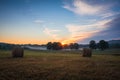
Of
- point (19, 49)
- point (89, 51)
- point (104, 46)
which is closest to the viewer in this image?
point (19, 49)

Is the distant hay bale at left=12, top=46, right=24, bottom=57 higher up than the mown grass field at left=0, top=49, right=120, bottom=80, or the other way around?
the distant hay bale at left=12, top=46, right=24, bottom=57

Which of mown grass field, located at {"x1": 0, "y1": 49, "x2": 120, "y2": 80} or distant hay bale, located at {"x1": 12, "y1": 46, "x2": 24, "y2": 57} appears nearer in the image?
mown grass field, located at {"x1": 0, "y1": 49, "x2": 120, "y2": 80}

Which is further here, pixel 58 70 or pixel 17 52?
pixel 17 52

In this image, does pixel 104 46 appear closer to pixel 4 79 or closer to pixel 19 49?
pixel 19 49

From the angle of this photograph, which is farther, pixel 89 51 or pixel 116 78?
pixel 89 51

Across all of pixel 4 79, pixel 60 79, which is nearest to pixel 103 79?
pixel 60 79

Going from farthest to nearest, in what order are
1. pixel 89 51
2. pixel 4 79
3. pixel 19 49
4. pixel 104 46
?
pixel 104 46 < pixel 89 51 < pixel 19 49 < pixel 4 79

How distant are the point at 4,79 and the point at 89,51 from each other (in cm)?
2803

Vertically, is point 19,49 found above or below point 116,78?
above

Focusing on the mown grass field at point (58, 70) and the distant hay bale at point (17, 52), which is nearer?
the mown grass field at point (58, 70)

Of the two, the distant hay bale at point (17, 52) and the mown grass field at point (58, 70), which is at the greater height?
the distant hay bale at point (17, 52)

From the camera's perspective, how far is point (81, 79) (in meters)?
10.9

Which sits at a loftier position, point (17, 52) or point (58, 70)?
point (17, 52)

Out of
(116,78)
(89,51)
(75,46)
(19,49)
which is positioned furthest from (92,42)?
(116,78)
